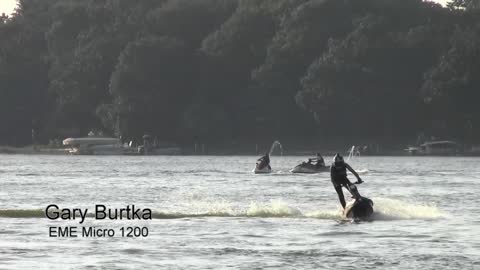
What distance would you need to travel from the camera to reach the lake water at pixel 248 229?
3922cm

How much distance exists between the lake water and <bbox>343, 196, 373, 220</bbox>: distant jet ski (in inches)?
18.8

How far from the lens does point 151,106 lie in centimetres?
16738

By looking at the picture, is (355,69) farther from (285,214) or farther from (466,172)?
(285,214)

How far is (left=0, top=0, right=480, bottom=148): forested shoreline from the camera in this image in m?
158

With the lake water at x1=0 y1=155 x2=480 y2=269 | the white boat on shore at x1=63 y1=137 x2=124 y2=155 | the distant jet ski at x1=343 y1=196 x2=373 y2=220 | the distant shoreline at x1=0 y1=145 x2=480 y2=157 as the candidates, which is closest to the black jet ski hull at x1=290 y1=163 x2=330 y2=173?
the lake water at x1=0 y1=155 x2=480 y2=269

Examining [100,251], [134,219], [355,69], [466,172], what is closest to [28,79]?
[355,69]

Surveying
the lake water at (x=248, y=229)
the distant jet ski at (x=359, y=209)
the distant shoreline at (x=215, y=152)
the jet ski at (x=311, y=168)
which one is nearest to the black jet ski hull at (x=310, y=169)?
the jet ski at (x=311, y=168)

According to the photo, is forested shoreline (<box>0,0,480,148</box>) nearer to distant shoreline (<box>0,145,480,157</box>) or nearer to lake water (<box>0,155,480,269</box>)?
distant shoreline (<box>0,145,480,157</box>)

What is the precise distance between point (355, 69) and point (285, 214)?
106273mm

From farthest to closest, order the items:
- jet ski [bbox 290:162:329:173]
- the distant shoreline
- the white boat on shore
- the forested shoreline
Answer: the white boat on shore
the distant shoreline
the forested shoreline
jet ski [bbox 290:162:329:173]

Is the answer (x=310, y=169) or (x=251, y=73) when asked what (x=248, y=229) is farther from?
(x=251, y=73)

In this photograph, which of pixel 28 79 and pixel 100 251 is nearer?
pixel 100 251

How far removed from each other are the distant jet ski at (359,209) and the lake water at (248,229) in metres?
0.48

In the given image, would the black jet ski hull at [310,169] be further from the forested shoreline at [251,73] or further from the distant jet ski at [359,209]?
the forested shoreline at [251,73]
